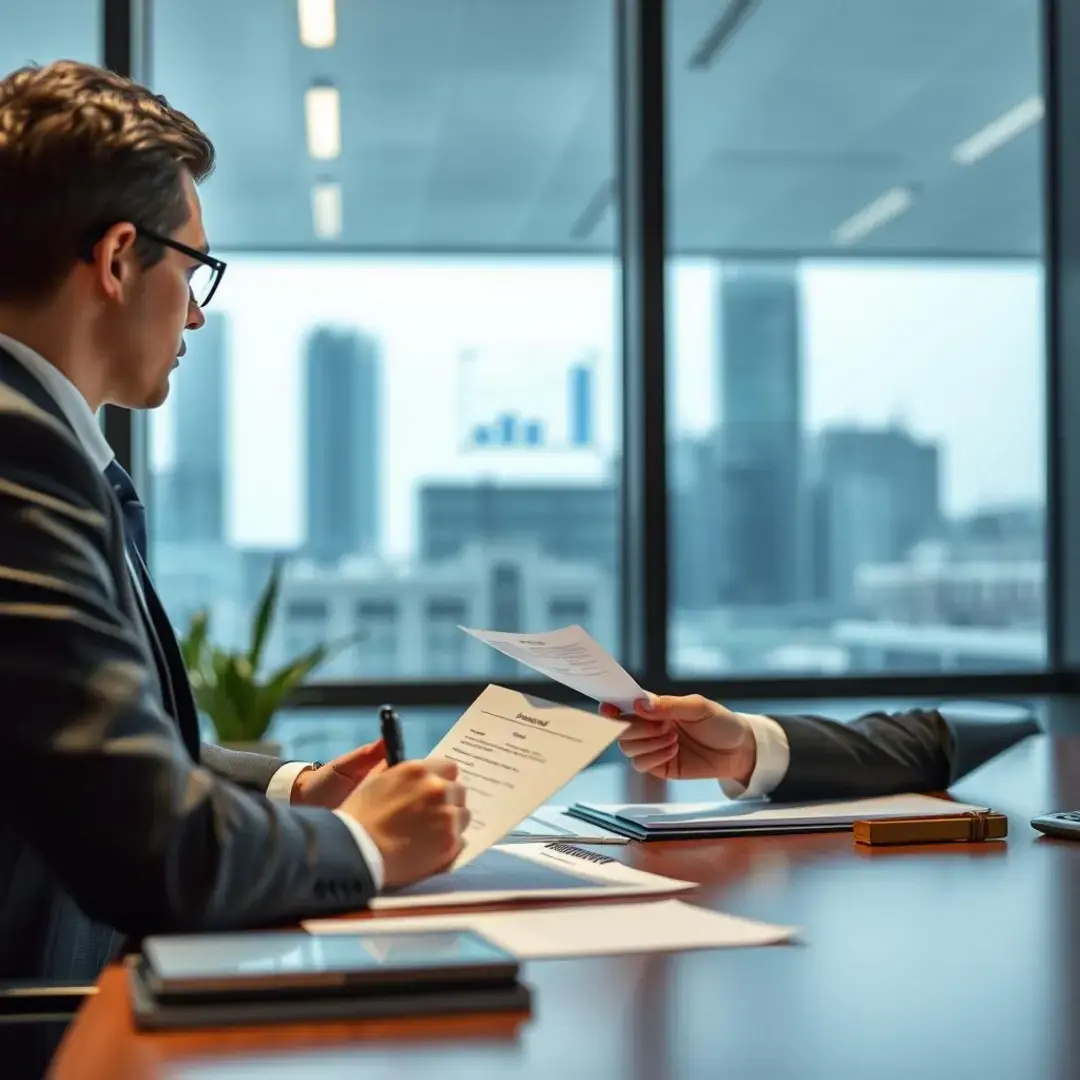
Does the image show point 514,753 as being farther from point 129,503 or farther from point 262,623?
point 262,623

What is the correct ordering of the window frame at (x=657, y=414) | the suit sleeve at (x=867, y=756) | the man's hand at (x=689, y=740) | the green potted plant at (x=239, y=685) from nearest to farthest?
the man's hand at (x=689, y=740)
the suit sleeve at (x=867, y=756)
the green potted plant at (x=239, y=685)
the window frame at (x=657, y=414)

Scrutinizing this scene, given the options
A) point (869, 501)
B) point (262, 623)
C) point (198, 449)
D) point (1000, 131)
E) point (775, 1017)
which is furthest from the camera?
point (1000, 131)

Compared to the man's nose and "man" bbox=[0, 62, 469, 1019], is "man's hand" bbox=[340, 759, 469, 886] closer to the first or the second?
"man" bbox=[0, 62, 469, 1019]

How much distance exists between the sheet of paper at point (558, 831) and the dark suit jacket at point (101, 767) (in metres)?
0.43

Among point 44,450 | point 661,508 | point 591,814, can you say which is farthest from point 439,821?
point 661,508

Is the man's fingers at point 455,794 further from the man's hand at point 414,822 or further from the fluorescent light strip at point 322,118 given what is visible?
the fluorescent light strip at point 322,118

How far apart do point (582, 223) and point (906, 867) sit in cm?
309

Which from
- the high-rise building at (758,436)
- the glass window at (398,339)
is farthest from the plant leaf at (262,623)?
the high-rise building at (758,436)

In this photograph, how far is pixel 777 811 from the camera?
169cm

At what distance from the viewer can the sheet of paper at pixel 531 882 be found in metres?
1.20

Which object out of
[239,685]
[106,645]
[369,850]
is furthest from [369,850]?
[239,685]

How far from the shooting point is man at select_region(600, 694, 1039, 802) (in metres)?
1.68

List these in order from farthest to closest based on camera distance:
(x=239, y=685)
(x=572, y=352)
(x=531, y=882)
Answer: (x=572, y=352), (x=239, y=685), (x=531, y=882)

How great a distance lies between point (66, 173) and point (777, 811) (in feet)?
3.27
